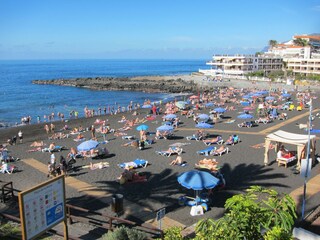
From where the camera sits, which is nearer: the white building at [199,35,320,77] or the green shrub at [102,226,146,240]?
the green shrub at [102,226,146,240]

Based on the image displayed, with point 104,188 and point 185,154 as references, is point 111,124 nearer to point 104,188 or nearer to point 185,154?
point 185,154

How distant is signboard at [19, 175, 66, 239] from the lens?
17.2 feet

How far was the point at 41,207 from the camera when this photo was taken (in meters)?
5.52

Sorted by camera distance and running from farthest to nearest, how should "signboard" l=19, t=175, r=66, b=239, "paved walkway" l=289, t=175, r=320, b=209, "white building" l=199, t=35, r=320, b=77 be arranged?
"white building" l=199, t=35, r=320, b=77 < "paved walkway" l=289, t=175, r=320, b=209 < "signboard" l=19, t=175, r=66, b=239

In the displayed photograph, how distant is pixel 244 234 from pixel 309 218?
6738mm

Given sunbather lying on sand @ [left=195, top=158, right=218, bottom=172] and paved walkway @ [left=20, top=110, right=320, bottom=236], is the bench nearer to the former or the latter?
paved walkway @ [left=20, top=110, right=320, bottom=236]

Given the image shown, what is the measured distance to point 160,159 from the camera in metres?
20.1

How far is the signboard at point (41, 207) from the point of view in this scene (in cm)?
524

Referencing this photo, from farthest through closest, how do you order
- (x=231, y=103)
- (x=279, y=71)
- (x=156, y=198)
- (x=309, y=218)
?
(x=279, y=71) → (x=231, y=103) → (x=156, y=198) → (x=309, y=218)

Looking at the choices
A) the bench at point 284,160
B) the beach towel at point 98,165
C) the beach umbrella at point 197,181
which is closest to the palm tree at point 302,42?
the bench at point 284,160

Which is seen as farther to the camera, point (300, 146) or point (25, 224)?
point (300, 146)

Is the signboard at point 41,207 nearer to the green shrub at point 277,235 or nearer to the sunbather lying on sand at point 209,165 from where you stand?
the green shrub at point 277,235

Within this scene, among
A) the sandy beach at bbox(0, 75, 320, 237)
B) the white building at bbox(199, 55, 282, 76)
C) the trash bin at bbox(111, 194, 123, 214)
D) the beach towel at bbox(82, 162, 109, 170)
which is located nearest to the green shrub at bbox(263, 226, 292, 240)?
the sandy beach at bbox(0, 75, 320, 237)

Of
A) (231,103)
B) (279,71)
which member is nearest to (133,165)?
(231,103)
